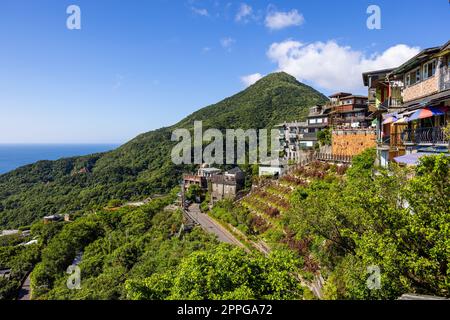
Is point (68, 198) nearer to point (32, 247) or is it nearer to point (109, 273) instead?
point (32, 247)

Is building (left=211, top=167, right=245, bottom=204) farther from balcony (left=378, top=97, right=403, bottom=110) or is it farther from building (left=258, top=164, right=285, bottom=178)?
balcony (left=378, top=97, right=403, bottom=110)

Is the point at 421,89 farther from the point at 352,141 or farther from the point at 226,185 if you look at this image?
the point at 226,185

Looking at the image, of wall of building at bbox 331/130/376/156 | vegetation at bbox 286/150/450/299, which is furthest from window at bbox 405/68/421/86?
wall of building at bbox 331/130/376/156

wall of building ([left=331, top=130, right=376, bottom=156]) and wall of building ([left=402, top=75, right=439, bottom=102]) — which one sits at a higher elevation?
wall of building ([left=402, top=75, right=439, bottom=102])

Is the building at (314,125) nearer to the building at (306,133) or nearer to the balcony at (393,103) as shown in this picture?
the building at (306,133)

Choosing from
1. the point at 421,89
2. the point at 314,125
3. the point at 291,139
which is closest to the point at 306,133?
the point at 314,125

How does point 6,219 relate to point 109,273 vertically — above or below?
below

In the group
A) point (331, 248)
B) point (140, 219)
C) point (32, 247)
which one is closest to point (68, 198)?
point (32, 247)
